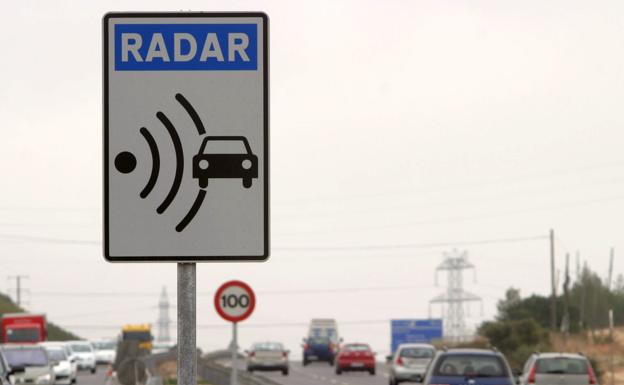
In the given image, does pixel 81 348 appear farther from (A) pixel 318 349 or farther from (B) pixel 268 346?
(A) pixel 318 349

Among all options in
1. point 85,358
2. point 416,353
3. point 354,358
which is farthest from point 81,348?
point 416,353

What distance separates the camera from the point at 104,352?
8688 cm

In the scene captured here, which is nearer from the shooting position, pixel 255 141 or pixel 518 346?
pixel 255 141

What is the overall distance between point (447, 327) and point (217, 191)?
343ft

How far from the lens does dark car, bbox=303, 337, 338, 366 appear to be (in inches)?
3469

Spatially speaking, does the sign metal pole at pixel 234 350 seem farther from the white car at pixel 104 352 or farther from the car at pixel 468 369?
the white car at pixel 104 352

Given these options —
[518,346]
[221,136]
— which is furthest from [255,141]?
[518,346]

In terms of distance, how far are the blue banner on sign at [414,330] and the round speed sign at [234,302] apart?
66814mm

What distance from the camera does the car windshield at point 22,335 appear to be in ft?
245

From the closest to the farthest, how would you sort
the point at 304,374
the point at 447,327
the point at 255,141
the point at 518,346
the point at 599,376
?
the point at 255,141 → the point at 599,376 → the point at 304,374 → the point at 518,346 → the point at 447,327

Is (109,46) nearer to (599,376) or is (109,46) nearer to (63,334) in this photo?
(599,376)

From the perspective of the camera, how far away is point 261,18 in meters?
5.98

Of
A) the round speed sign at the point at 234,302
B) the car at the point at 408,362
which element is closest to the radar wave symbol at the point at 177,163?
the round speed sign at the point at 234,302

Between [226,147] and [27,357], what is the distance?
40.8 meters
